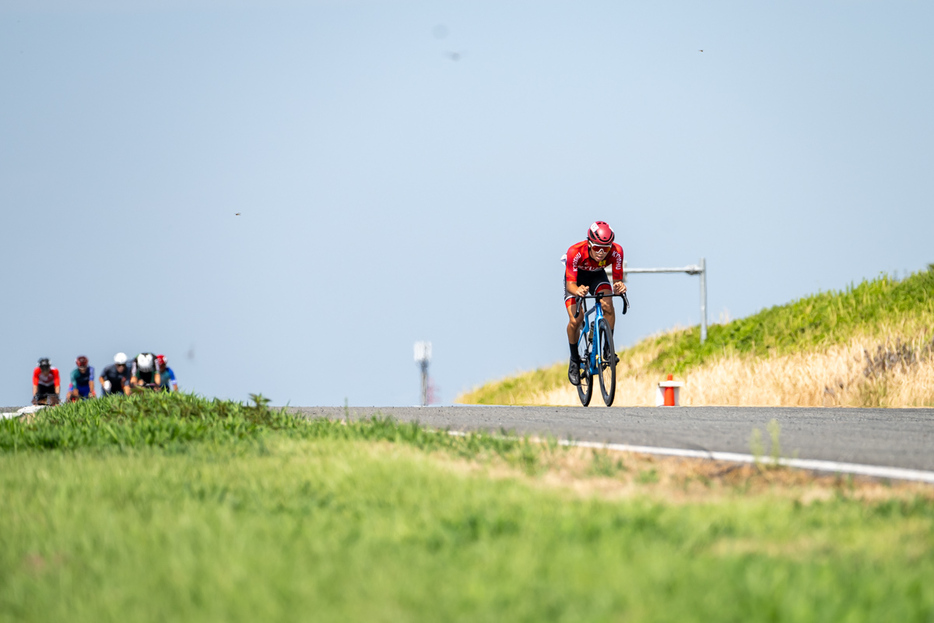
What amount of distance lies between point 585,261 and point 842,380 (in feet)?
16.3

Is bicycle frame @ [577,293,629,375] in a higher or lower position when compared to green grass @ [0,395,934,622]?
higher

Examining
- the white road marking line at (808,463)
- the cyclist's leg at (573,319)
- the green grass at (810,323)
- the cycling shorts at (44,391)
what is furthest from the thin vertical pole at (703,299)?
the white road marking line at (808,463)

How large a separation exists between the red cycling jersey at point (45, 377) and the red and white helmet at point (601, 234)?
18.5m

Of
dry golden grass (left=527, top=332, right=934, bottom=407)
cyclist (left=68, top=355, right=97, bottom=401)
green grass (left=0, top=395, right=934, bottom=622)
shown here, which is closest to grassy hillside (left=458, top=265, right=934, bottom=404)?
dry golden grass (left=527, top=332, right=934, bottom=407)

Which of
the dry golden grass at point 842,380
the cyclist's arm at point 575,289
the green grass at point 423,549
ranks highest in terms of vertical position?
the cyclist's arm at point 575,289

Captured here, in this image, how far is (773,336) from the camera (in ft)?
93.1

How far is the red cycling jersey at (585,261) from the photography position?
13.4 metres

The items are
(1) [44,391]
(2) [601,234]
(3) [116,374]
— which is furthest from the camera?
(1) [44,391]

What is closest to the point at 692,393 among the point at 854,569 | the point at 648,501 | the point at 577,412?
the point at 577,412

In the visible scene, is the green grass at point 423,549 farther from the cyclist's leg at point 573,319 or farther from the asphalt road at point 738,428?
the cyclist's leg at point 573,319

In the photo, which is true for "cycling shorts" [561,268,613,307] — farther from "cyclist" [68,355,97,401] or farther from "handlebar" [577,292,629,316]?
"cyclist" [68,355,97,401]

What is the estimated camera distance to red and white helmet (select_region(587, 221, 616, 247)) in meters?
13.1

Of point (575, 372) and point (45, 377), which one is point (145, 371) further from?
point (575, 372)

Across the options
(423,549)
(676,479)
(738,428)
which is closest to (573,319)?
(738,428)
